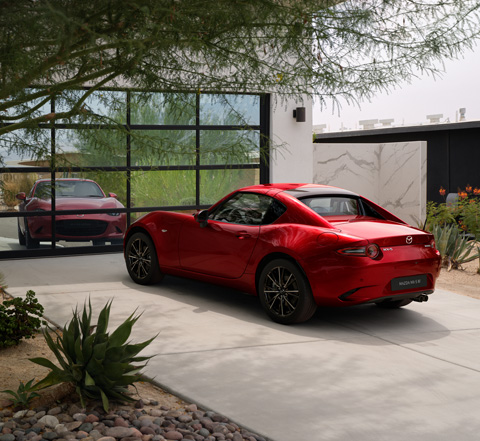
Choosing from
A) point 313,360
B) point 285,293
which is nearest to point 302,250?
point 285,293

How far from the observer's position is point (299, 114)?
44.9ft

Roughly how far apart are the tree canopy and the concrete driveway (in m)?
2.16

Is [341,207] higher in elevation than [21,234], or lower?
higher

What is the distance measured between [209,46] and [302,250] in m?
2.36

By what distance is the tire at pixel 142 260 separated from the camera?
873 centimetres

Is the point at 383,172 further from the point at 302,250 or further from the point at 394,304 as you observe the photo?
the point at 302,250

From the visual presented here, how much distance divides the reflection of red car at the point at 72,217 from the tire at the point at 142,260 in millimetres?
3032

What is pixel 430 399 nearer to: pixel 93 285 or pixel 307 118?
pixel 93 285

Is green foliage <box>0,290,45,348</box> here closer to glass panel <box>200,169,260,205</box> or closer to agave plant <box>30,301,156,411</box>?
agave plant <box>30,301,156,411</box>

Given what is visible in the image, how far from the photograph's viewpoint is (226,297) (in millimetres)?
8398

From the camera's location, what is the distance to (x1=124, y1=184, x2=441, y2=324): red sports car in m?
6.64

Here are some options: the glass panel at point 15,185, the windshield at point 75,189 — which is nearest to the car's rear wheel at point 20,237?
the glass panel at point 15,185

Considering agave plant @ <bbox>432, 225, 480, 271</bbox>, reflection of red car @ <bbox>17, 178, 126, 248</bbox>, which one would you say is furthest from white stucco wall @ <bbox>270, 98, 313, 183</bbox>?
agave plant @ <bbox>432, 225, 480, 271</bbox>

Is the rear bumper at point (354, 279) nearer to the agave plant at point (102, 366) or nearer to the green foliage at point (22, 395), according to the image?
the agave plant at point (102, 366)
